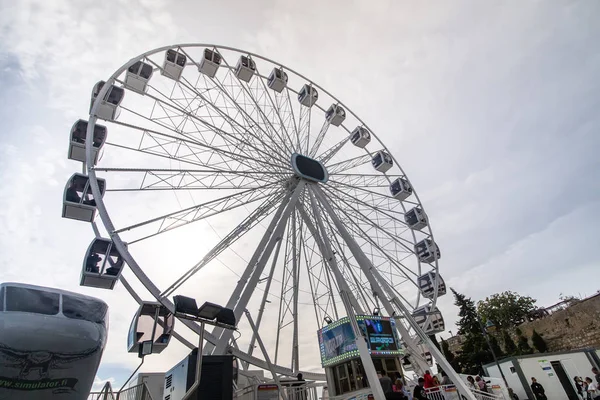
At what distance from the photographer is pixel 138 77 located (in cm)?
1616

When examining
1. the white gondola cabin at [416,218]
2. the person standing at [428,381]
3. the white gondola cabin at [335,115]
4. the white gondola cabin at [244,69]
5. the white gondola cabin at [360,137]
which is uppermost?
the white gondola cabin at [244,69]

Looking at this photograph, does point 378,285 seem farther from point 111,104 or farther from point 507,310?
point 507,310

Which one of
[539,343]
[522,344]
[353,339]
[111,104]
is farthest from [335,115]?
[522,344]

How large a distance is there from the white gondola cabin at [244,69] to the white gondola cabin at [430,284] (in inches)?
601

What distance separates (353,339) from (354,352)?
1.93 ft

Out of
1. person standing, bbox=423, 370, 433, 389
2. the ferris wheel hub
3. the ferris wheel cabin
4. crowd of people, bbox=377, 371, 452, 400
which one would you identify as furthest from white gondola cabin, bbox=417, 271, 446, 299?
the ferris wheel cabin

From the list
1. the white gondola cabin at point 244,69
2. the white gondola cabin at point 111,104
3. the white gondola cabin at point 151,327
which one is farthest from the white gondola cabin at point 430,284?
the white gondola cabin at point 111,104

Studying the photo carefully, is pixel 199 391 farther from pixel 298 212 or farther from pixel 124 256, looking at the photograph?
pixel 298 212

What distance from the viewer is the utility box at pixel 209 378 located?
6.58 m

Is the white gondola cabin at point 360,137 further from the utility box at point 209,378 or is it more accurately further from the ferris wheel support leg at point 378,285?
the utility box at point 209,378

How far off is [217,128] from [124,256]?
23.9 feet

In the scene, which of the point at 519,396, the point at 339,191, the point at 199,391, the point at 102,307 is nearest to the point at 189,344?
the point at 102,307

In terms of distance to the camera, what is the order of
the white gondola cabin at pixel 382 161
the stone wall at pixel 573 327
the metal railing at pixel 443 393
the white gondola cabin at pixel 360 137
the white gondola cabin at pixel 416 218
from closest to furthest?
the metal railing at pixel 443 393 → the white gondola cabin at pixel 416 218 → the white gondola cabin at pixel 382 161 → the white gondola cabin at pixel 360 137 → the stone wall at pixel 573 327

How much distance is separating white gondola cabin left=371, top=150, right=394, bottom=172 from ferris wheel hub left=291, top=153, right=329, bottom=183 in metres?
4.92
